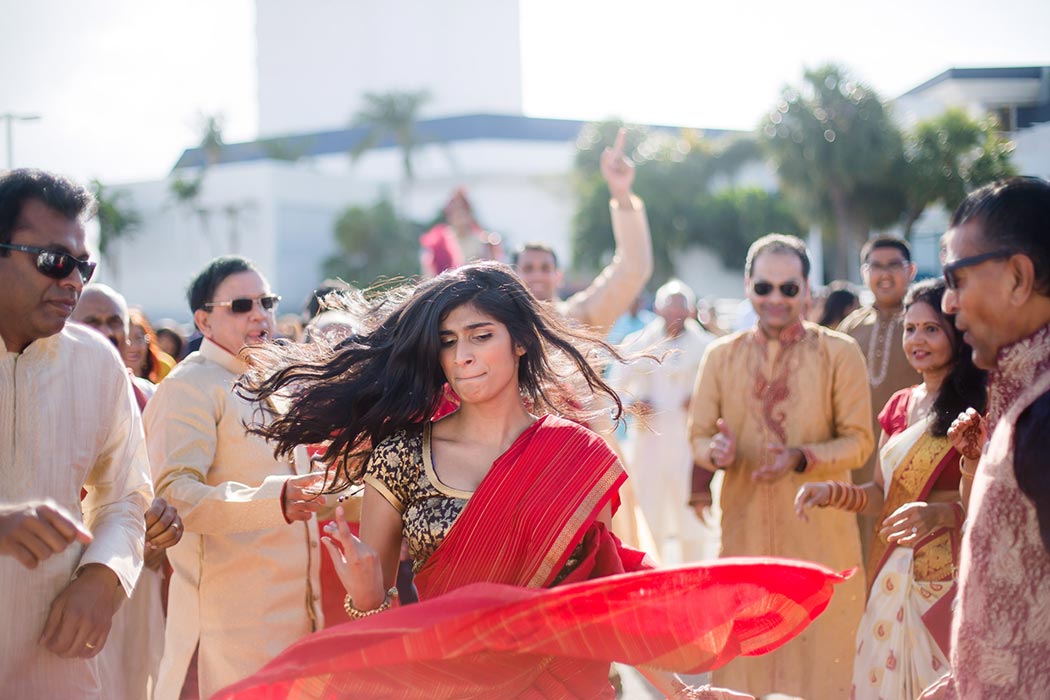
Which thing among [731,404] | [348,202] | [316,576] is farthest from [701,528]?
[348,202]

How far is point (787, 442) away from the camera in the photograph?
5.57m

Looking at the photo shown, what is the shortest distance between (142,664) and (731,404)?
9.77 feet

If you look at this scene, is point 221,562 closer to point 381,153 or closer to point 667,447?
point 667,447

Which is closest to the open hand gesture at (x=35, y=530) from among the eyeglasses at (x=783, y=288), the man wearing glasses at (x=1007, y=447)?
the man wearing glasses at (x=1007, y=447)

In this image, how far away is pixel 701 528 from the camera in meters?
9.60

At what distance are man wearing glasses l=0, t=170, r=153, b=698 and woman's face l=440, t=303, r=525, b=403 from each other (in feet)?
3.40

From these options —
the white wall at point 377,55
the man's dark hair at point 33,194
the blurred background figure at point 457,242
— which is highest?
the white wall at point 377,55

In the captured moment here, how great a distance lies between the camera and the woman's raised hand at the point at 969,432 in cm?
343

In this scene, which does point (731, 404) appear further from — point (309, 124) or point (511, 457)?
point (309, 124)

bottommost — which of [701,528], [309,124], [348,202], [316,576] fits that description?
[701,528]

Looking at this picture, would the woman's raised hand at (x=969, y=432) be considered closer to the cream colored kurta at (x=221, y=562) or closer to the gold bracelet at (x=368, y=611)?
the gold bracelet at (x=368, y=611)

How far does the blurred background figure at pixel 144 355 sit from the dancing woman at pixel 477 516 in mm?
2492

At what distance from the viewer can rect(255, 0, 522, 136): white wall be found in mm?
101125

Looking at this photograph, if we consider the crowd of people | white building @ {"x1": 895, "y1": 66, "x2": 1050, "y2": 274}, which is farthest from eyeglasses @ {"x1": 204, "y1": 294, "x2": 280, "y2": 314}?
white building @ {"x1": 895, "y1": 66, "x2": 1050, "y2": 274}
